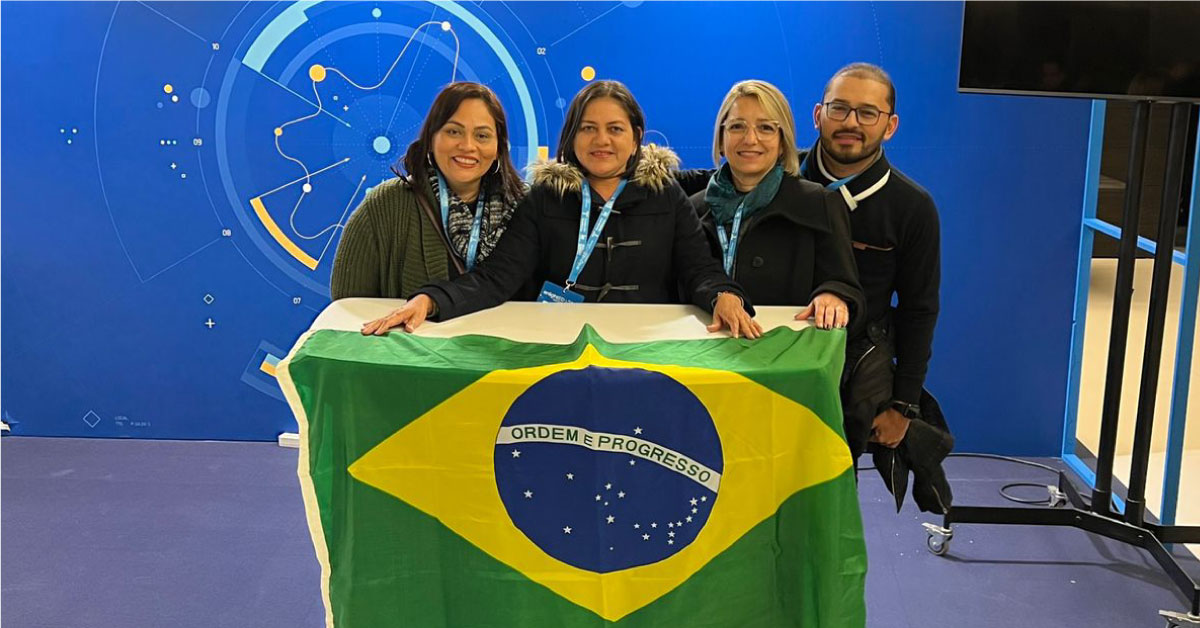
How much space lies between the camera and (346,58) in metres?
4.00

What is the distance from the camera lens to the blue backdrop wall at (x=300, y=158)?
394 cm

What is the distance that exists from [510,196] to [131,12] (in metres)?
2.22

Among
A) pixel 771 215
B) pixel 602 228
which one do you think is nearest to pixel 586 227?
pixel 602 228

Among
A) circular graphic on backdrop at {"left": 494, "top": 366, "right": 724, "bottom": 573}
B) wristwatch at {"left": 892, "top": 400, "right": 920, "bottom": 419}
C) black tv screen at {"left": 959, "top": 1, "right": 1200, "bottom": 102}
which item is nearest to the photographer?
circular graphic on backdrop at {"left": 494, "top": 366, "right": 724, "bottom": 573}

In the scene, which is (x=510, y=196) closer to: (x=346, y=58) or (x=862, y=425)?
(x=862, y=425)

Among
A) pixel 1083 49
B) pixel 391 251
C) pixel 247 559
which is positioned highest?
pixel 1083 49

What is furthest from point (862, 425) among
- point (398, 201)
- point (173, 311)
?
point (173, 311)

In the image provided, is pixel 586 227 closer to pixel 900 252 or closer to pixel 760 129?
pixel 760 129

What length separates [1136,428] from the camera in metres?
3.45

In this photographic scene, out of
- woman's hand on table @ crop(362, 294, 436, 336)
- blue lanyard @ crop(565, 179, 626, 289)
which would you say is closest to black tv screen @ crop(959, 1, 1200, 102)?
blue lanyard @ crop(565, 179, 626, 289)

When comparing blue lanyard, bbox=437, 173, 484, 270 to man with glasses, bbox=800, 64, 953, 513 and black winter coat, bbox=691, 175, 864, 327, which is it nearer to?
black winter coat, bbox=691, 175, 864, 327

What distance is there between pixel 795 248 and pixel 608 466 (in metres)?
0.72

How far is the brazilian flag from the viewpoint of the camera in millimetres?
2033

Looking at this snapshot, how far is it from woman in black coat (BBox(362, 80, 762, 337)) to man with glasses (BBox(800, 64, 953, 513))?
1.27 ft
